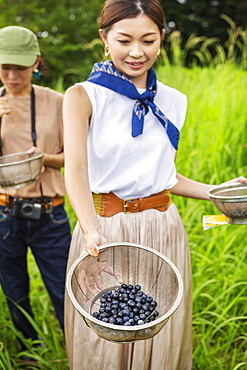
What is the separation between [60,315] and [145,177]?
1.01m

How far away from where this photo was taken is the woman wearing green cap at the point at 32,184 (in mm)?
1728

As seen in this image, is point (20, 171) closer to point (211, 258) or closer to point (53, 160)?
point (53, 160)

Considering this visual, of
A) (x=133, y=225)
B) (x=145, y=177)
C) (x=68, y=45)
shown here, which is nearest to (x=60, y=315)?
(x=133, y=225)

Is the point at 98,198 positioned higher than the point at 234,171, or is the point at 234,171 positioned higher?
the point at 98,198

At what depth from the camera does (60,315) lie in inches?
78.1

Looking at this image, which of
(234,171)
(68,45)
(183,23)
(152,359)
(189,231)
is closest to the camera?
(152,359)

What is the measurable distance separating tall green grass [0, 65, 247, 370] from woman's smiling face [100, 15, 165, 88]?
109 centimetres

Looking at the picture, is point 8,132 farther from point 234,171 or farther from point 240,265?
point 234,171

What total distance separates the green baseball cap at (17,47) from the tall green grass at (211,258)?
1149 millimetres

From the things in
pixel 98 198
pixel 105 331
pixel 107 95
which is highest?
pixel 107 95

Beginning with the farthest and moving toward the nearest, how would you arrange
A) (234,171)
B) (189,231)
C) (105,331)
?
1. (234,171)
2. (189,231)
3. (105,331)

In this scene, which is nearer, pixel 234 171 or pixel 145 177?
pixel 145 177

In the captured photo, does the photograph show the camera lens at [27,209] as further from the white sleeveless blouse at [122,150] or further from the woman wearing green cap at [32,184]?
the white sleeveless blouse at [122,150]

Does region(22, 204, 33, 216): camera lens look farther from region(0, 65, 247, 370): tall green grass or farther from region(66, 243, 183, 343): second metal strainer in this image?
region(66, 243, 183, 343): second metal strainer
